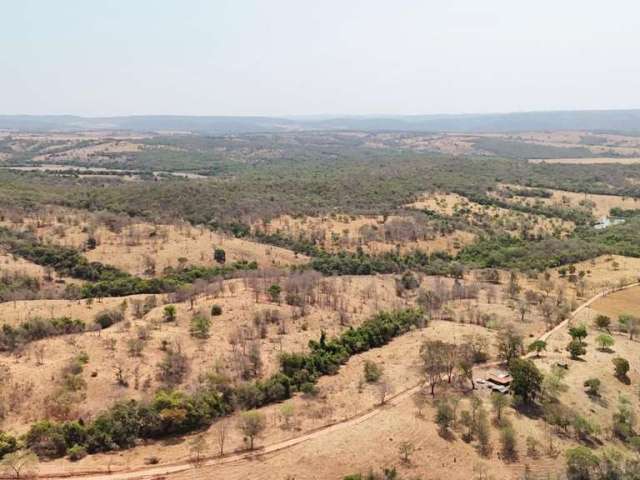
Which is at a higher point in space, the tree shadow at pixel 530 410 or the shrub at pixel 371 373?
the shrub at pixel 371 373

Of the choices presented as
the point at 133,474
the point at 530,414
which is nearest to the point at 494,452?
the point at 530,414

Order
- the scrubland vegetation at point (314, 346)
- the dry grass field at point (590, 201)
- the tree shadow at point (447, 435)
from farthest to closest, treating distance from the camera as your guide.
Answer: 1. the dry grass field at point (590, 201)
2. the tree shadow at point (447, 435)
3. the scrubland vegetation at point (314, 346)

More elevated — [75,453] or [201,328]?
[201,328]

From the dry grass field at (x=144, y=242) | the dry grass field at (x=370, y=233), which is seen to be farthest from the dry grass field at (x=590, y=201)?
the dry grass field at (x=144, y=242)

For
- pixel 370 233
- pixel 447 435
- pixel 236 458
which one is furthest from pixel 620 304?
pixel 236 458

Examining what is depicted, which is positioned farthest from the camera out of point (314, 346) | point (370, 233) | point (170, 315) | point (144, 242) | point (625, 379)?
point (370, 233)

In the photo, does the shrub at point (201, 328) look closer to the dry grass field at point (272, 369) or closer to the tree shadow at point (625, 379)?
the dry grass field at point (272, 369)

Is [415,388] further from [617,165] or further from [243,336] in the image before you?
[617,165]

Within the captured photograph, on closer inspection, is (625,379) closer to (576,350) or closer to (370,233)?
(576,350)

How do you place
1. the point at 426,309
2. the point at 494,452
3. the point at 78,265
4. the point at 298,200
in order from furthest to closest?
the point at 298,200, the point at 78,265, the point at 426,309, the point at 494,452
